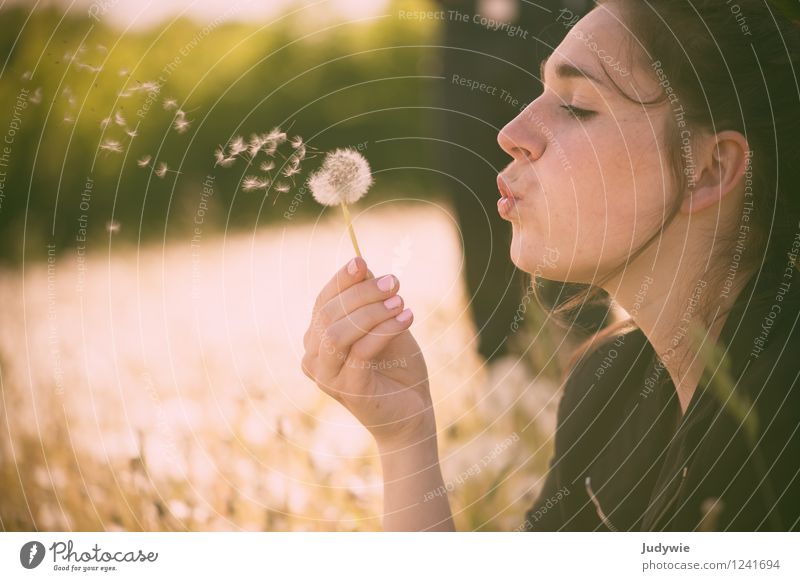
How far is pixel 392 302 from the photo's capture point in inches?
41.5

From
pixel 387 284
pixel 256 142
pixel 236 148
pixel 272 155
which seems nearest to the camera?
pixel 387 284

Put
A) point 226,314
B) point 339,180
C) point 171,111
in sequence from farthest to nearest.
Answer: point 171,111 → point 226,314 → point 339,180

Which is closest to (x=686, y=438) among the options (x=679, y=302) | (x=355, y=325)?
(x=679, y=302)

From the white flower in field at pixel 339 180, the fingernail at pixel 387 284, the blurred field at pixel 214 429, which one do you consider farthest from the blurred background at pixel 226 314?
the fingernail at pixel 387 284

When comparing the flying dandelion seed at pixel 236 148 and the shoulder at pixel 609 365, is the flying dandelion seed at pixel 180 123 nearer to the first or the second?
the flying dandelion seed at pixel 236 148

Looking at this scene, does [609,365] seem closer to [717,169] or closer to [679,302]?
[679,302]

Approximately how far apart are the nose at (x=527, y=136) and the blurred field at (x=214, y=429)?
49 centimetres

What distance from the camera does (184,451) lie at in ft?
4.44

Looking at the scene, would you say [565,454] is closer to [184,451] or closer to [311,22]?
[184,451]

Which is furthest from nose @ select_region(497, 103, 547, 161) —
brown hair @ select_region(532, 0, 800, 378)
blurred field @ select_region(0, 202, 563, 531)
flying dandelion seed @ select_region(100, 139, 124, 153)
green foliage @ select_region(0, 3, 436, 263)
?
flying dandelion seed @ select_region(100, 139, 124, 153)

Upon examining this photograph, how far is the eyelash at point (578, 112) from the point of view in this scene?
1.09m

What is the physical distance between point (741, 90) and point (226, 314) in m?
1.14

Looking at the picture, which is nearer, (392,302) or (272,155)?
(392,302)
